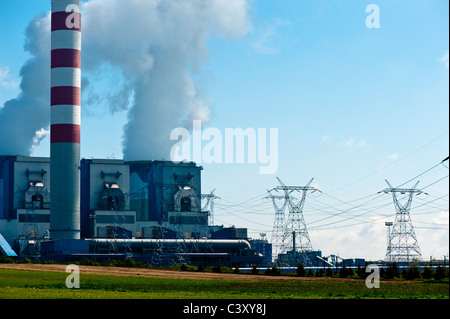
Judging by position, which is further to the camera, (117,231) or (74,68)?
(117,231)

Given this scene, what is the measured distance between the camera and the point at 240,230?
9906 cm

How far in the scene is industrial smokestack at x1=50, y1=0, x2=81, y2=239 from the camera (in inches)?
3056

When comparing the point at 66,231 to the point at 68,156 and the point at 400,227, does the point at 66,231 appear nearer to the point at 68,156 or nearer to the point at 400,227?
the point at 68,156

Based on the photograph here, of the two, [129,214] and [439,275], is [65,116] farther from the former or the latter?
[439,275]

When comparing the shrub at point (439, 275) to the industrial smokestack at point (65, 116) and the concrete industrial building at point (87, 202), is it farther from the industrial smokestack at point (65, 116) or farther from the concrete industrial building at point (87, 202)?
the industrial smokestack at point (65, 116)

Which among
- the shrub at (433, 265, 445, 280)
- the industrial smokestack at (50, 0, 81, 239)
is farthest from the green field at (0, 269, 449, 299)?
the industrial smokestack at (50, 0, 81, 239)

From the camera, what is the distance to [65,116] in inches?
3056

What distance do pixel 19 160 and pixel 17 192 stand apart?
12.9 ft

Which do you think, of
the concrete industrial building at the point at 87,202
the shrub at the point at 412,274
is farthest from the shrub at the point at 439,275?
the concrete industrial building at the point at 87,202

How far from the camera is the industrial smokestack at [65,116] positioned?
255ft

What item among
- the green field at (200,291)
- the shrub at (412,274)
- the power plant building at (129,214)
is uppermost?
the power plant building at (129,214)
